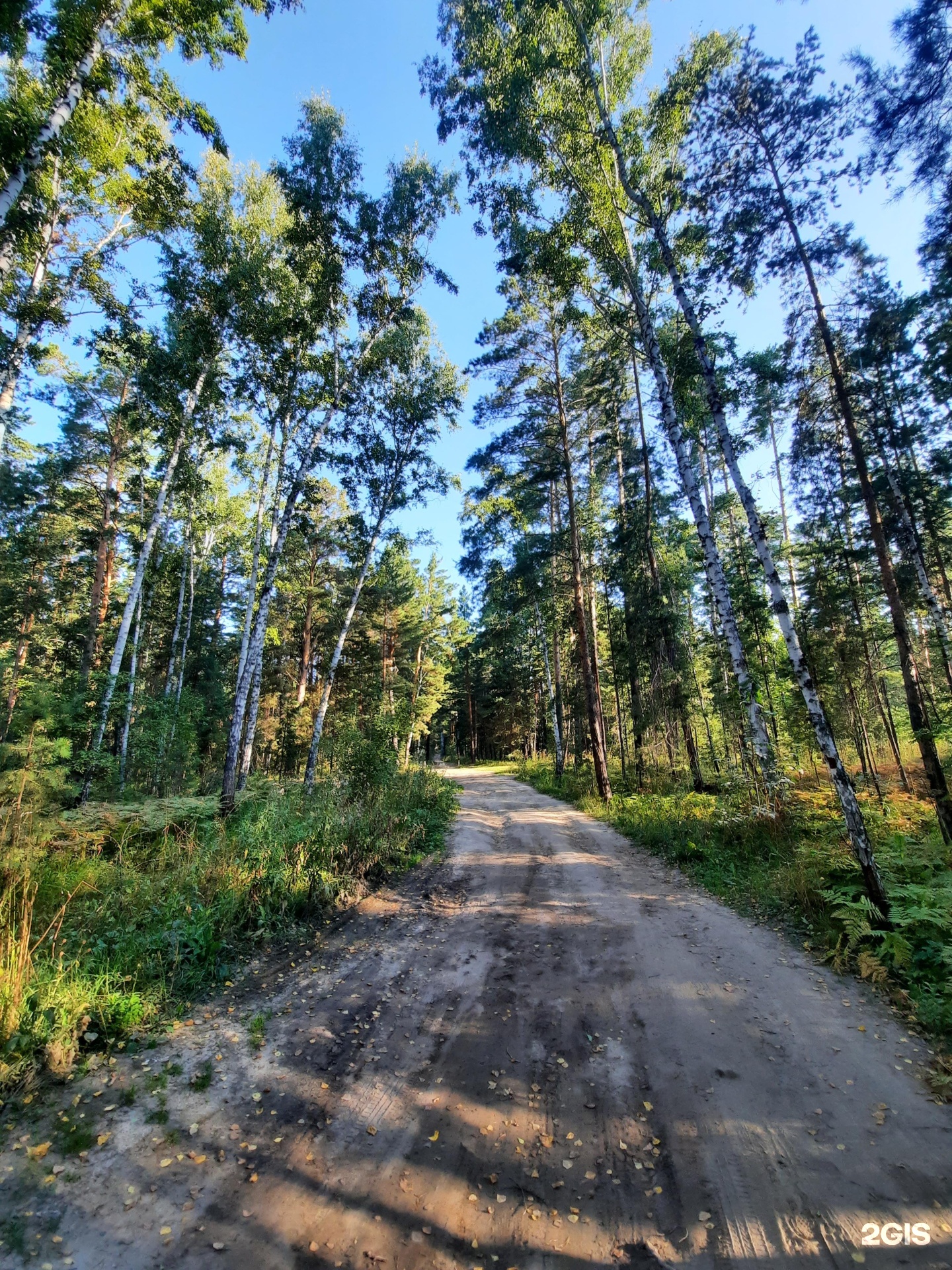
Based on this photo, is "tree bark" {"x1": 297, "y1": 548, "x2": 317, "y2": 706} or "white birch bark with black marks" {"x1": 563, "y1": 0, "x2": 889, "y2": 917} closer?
"white birch bark with black marks" {"x1": 563, "y1": 0, "x2": 889, "y2": 917}

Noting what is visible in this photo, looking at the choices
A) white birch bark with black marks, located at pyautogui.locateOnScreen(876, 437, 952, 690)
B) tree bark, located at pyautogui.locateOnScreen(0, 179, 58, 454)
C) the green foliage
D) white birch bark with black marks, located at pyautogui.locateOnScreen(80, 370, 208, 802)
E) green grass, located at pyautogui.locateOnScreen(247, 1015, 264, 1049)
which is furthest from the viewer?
white birch bark with black marks, located at pyautogui.locateOnScreen(876, 437, 952, 690)

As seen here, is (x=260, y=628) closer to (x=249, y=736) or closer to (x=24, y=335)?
(x=249, y=736)

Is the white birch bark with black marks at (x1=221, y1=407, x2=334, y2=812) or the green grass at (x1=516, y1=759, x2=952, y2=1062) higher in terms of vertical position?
→ the white birch bark with black marks at (x1=221, y1=407, x2=334, y2=812)

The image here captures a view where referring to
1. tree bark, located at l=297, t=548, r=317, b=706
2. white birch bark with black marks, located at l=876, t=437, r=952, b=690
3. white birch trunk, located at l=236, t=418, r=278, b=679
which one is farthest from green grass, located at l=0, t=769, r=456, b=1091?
tree bark, located at l=297, t=548, r=317, b=706

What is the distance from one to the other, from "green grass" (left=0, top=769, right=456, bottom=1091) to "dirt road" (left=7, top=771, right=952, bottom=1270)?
48cm

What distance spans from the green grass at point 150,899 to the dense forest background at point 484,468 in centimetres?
4

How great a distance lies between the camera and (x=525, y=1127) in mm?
3059

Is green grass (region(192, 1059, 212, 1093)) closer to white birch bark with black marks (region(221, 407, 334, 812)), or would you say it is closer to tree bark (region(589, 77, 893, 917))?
tree bark (region(589, 77, 893, 917))

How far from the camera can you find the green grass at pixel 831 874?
178 inches

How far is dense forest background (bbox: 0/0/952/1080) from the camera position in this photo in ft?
19.2

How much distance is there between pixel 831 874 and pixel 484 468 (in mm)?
13979

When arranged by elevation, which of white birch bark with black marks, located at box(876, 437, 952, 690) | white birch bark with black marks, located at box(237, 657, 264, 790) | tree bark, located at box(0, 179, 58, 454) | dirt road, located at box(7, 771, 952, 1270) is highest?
tree bark, located at box(0, 179, 58, 454)

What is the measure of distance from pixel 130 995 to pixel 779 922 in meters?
6.77

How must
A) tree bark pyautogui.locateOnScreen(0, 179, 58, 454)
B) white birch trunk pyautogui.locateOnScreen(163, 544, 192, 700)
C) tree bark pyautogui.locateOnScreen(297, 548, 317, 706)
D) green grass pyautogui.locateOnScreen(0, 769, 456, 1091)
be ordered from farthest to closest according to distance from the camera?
tree bark pyautogui.locateOnScreen(297, 548, 317, 706), white birch trunk pyautogui.locateOnScreen(163, 544, 192, 700), tree bark pyautogui.locateOnScreen(0, 179, 58, 454), green grass pyautogui.locateOnScreen(0, 769, 456, 1091)
